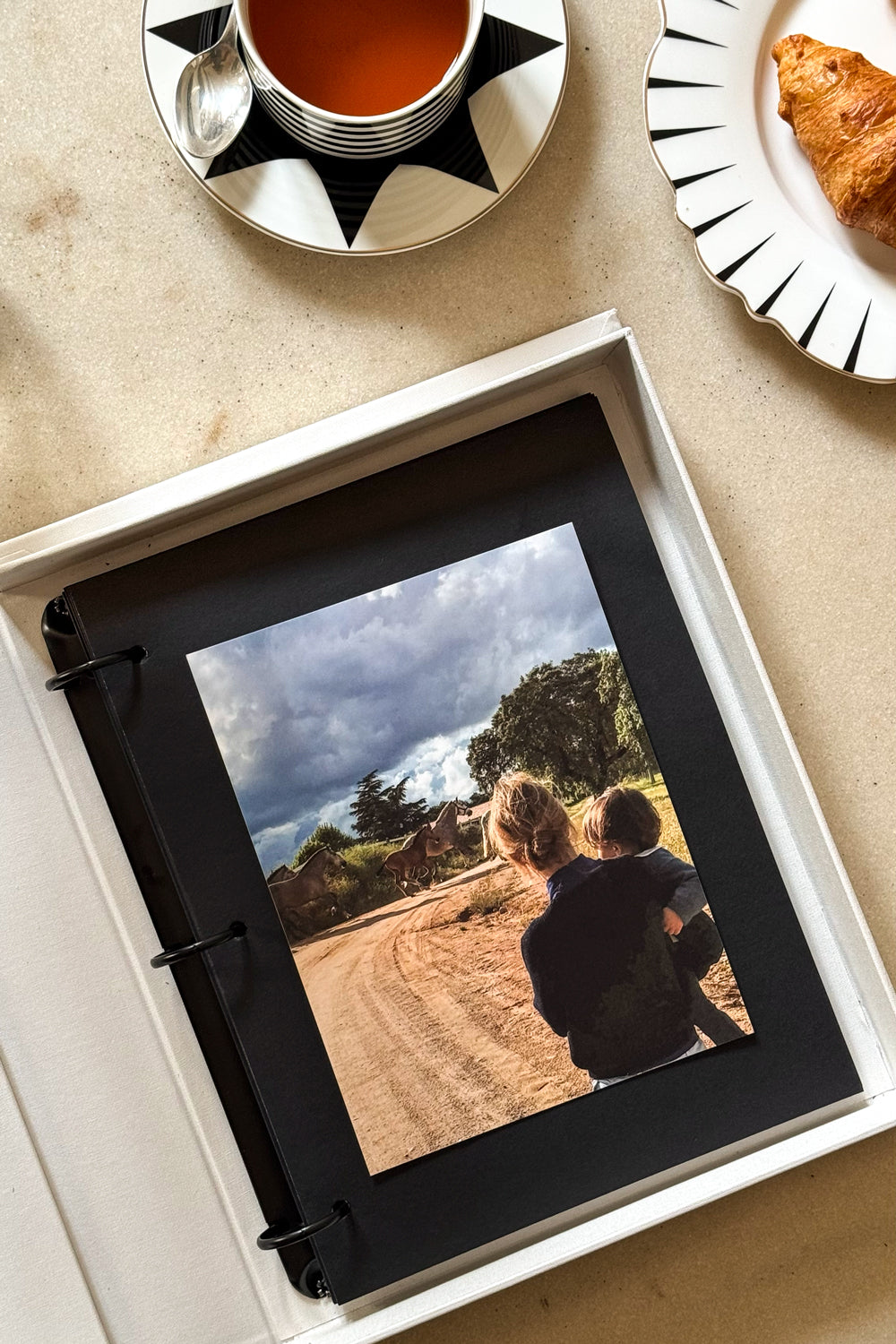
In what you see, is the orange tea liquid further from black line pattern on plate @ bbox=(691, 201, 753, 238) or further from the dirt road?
the dirt road

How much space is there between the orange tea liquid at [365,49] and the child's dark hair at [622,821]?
38cm

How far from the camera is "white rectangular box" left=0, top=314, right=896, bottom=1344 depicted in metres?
0.51

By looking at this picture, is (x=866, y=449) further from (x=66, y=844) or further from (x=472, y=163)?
(x=66, y=844)

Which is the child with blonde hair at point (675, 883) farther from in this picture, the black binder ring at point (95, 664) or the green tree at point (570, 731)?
the black binder ring at point (95, 664)

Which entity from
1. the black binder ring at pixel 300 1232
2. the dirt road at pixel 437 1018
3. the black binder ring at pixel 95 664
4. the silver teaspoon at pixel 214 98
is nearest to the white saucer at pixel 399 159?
the silver teaspoon at pixel 214 98

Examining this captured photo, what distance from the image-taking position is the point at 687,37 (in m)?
0.55

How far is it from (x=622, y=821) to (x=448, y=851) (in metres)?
0.10

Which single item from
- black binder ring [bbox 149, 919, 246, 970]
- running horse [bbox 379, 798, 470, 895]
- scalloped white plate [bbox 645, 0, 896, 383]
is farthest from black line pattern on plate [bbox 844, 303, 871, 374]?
black binder ring [bbox 149, 919, 246, 970]

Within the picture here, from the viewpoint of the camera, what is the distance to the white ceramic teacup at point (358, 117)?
0.48 metres

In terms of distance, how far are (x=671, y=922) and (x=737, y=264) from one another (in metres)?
0.37

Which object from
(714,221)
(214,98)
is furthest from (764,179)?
(214,98)

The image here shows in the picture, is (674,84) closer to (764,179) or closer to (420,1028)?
(764,179)

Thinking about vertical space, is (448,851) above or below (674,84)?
below

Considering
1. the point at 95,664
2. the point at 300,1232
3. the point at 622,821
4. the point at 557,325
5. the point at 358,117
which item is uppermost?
the point at 358,117
